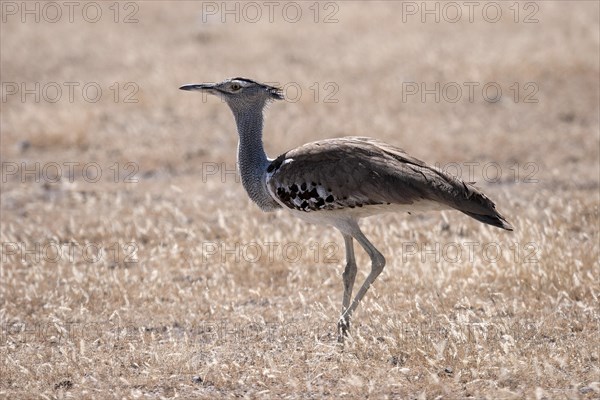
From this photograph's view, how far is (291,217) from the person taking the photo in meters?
8.51

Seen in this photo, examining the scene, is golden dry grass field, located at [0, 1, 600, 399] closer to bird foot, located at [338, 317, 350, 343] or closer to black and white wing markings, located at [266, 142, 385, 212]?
bird foot, located at [338, 317, 350, 343]

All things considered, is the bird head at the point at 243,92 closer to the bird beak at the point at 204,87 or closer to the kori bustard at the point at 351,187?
the bird beak at the point at 204,87

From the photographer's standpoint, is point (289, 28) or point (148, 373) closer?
point (148, 373)

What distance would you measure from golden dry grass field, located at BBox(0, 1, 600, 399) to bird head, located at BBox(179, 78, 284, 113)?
4.28ft

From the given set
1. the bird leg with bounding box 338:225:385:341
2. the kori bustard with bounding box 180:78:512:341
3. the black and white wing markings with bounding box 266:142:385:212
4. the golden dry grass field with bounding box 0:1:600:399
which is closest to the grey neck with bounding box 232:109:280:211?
the kori bustard with bounding box 180:78:512:341

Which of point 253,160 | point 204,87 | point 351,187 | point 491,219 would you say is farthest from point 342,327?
point 204,87

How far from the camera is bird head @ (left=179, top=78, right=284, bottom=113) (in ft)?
20.1

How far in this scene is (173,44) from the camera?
54.0ft

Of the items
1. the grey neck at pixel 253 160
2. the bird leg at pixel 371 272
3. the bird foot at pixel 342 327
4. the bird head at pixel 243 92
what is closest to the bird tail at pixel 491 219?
the bird leg at pixel 371 272

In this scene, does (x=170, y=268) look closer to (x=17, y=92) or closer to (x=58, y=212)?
(x=58, y=212)

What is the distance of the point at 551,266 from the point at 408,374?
6.39ft

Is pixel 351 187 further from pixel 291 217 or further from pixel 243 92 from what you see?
pixel 291 217

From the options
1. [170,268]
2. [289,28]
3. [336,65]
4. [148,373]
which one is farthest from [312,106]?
[148,373]

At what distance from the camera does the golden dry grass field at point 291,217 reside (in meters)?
5.08
